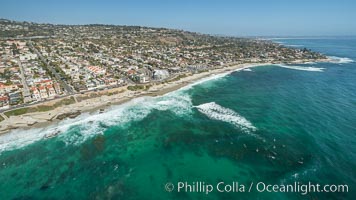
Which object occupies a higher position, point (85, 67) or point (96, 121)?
point (85, 67)

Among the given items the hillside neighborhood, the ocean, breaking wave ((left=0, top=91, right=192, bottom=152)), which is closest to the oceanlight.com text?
the ocean

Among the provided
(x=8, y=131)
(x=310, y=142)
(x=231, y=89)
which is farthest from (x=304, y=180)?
(x=8, y=131)

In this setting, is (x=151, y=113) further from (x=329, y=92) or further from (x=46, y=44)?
(x=46, y=44)

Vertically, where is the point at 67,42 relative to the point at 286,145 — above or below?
above

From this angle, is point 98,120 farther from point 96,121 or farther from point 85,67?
point 85,67

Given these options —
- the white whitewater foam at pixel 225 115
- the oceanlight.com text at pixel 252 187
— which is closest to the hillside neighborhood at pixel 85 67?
the white whitewater foam at pixel 225 115

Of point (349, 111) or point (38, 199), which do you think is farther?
point (349, 111)

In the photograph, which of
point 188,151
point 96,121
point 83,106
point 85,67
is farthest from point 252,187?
point 85,67
